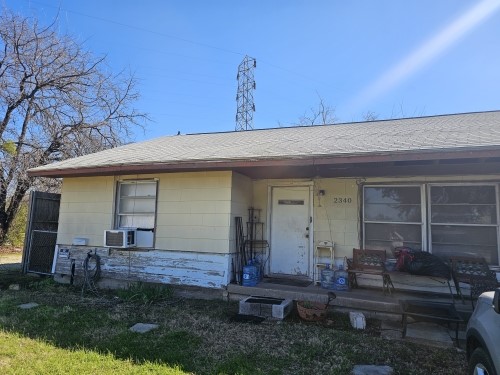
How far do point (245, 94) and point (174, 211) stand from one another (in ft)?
50.5

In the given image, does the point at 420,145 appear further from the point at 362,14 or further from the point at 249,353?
the point at 362,14

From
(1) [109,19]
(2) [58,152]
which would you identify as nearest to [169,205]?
(1) [109,19]

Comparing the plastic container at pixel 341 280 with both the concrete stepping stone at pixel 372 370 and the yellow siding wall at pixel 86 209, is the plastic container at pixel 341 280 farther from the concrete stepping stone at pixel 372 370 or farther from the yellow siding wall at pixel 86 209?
the yellow siding wall at pixel 86 209

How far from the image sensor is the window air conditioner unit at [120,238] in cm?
704

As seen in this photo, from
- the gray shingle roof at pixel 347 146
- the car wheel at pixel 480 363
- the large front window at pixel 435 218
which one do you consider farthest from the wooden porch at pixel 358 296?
the car wheel at pixel 480 363

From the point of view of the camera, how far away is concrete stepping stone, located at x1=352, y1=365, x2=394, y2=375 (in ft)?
11.3

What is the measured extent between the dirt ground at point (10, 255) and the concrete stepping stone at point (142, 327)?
29.1 ft

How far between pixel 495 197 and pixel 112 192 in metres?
7.38

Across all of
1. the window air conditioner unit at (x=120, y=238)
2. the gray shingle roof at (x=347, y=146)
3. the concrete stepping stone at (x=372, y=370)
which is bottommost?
the concrete stepping stone at (x=372, y=370)

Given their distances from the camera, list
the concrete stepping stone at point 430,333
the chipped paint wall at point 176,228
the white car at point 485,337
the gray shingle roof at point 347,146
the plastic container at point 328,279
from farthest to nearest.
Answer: the chipped paint wall at point 176,228
the plastic container at point 328,279
the gray shingle roof at point 347,146
the concrete stepping stone at point 430,333
the white car at point 485,337

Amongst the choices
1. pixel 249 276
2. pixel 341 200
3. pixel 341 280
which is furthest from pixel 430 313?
pixel 249 276

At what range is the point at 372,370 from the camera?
11.6ft

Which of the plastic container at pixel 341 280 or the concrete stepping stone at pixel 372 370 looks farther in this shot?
the plastic container at pixel 341 280

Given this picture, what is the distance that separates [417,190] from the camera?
6.42m
